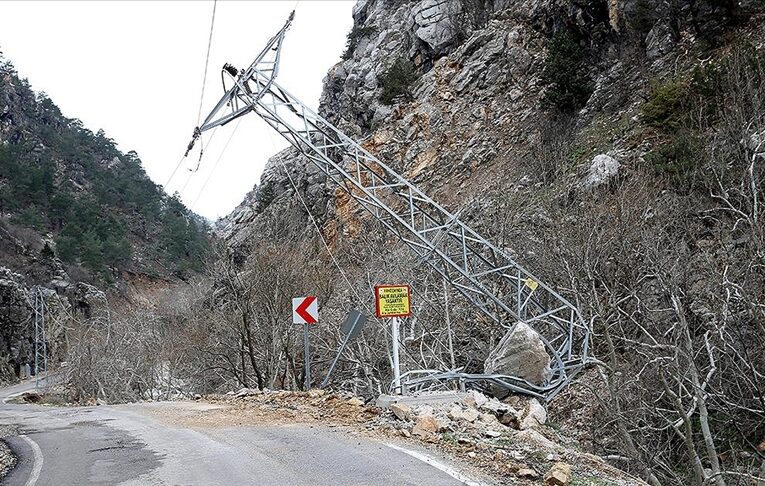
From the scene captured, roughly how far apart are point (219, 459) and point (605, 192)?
14847mm

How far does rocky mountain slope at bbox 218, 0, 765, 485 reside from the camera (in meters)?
12.3

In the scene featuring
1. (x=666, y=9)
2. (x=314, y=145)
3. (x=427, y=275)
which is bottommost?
(x=427, y=275)

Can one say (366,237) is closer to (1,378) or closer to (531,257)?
(531,257)

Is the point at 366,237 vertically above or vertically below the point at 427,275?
above

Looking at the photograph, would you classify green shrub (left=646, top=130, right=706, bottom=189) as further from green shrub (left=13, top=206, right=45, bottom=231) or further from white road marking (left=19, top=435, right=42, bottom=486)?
green shrub (left=13, top=206, right=45, bottom=231)

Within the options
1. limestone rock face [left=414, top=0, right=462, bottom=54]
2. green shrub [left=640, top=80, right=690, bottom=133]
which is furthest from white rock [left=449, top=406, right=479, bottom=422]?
limestone rock face [left=414, top=0, right=462, bottom=54]

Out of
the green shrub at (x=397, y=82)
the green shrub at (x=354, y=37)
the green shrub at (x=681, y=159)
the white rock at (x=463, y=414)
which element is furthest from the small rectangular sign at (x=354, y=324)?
the green shrub at (x=354, y=37)

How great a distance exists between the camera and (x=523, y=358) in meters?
12.9

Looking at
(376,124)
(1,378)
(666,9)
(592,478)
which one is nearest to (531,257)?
(592,478)

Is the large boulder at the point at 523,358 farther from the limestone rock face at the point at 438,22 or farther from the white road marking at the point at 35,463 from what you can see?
the limestone rock face at the point at 438,22

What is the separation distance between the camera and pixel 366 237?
26.8 metres

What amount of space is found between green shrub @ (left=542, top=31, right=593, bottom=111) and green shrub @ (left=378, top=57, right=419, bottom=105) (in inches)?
430

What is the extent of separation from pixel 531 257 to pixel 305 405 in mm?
9554

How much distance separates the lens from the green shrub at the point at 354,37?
5488cm
